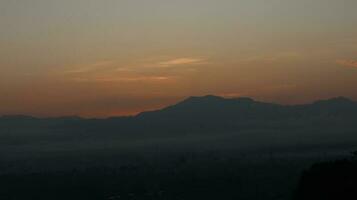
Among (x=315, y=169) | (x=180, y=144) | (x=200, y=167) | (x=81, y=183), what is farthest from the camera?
(x=180, y=144)

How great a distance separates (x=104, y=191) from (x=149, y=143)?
9451cm

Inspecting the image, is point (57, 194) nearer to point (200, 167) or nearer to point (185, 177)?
point (185, 177)

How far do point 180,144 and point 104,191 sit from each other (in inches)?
3695

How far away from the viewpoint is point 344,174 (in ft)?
115

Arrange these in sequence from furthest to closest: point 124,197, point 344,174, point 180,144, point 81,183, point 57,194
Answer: point 180,144
point 81,183
point 57,194
point 124,197
point 344,174

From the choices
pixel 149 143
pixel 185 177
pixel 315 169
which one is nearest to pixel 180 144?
pixel 149 143

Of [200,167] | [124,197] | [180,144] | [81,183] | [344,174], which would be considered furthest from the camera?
[180,144]

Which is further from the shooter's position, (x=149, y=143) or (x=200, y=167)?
(x=149, y=143)

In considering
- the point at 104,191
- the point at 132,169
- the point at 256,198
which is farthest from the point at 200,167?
the point at 256,198

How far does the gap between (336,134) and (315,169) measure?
12100cm

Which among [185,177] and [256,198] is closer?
[256,198]

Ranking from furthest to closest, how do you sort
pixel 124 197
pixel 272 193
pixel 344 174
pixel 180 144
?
pixel 180 144 < pixel 124 197 < pixel 272 193 < pixel 344 174

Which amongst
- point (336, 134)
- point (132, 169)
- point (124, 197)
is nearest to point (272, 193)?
point (124, 197)

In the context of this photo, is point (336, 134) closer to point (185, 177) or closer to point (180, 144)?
point (180, 144)
